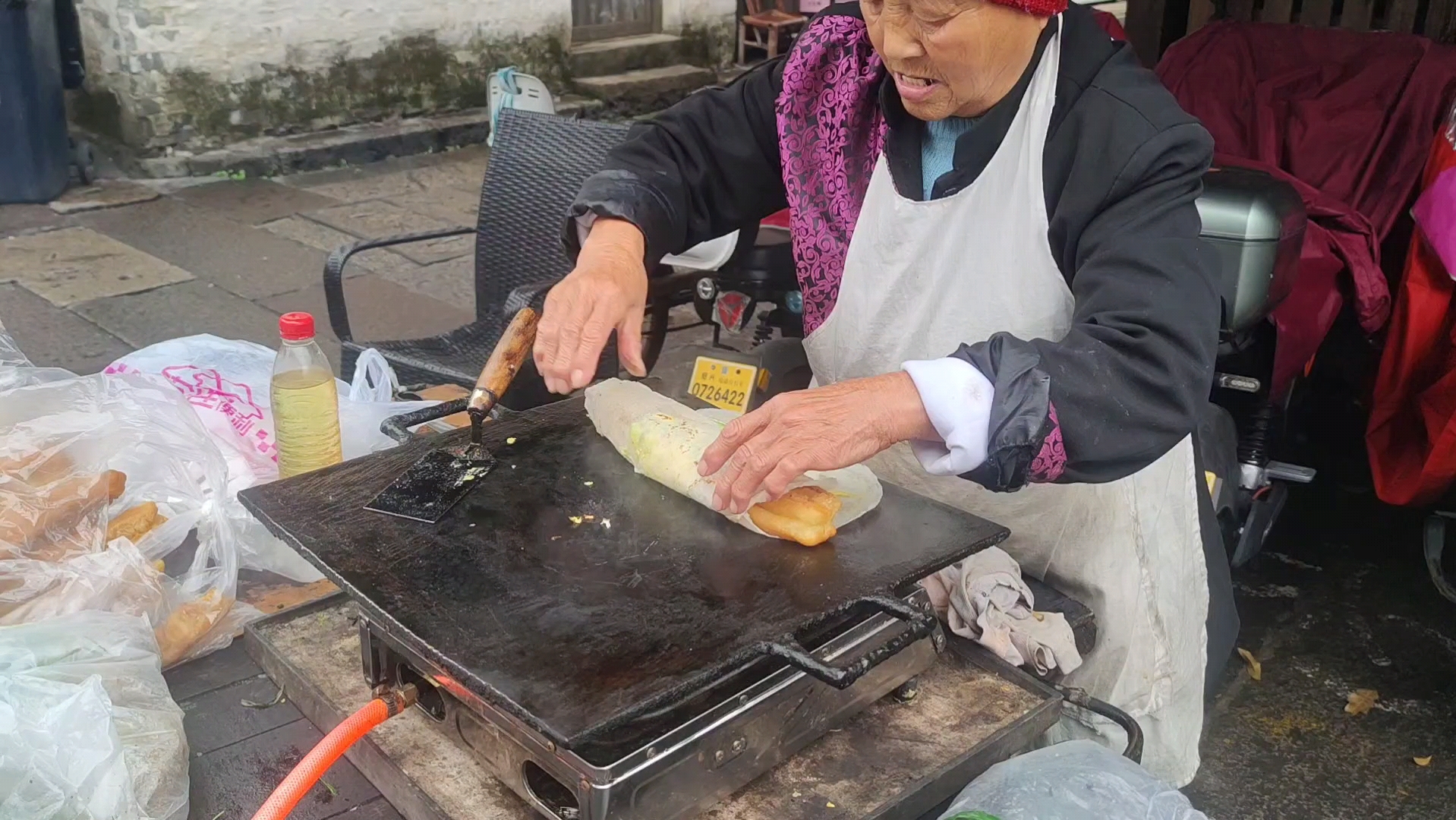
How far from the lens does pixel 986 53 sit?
5.40 feet

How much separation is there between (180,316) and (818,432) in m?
4.67

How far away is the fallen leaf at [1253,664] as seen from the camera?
11.1ft

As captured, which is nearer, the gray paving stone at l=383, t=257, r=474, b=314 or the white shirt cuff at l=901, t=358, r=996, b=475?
the white shirt cuff at l=901, t=358, r=996, b=475

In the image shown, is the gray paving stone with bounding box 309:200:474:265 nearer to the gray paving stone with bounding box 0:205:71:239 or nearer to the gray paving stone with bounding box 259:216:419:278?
the gray paving stone with bounding box 259:216:419:278

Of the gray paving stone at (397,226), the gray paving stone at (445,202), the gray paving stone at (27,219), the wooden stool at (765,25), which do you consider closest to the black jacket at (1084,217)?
the gray paving stone at (397,226)

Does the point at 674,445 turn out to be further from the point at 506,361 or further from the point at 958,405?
the point at 958,405

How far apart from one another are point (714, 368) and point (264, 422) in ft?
3.10

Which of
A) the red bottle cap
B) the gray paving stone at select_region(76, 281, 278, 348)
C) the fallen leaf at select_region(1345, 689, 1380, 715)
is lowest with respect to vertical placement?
the fallen leaf at select_region(1345, 689, 1380, 715)

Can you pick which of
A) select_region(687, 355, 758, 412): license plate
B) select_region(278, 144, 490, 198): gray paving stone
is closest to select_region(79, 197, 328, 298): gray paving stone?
select_region(278, 144, 490, 198): gray paving stone

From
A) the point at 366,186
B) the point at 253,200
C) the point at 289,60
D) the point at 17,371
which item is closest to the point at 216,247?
the point at 253,200

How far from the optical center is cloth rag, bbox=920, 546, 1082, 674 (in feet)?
5.52

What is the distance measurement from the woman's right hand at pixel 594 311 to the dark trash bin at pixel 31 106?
18.4 ft

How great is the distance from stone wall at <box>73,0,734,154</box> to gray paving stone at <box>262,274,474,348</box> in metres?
2.15

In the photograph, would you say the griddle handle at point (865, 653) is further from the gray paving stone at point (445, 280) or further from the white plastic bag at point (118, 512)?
the gray paving stone at point (445, 280)
